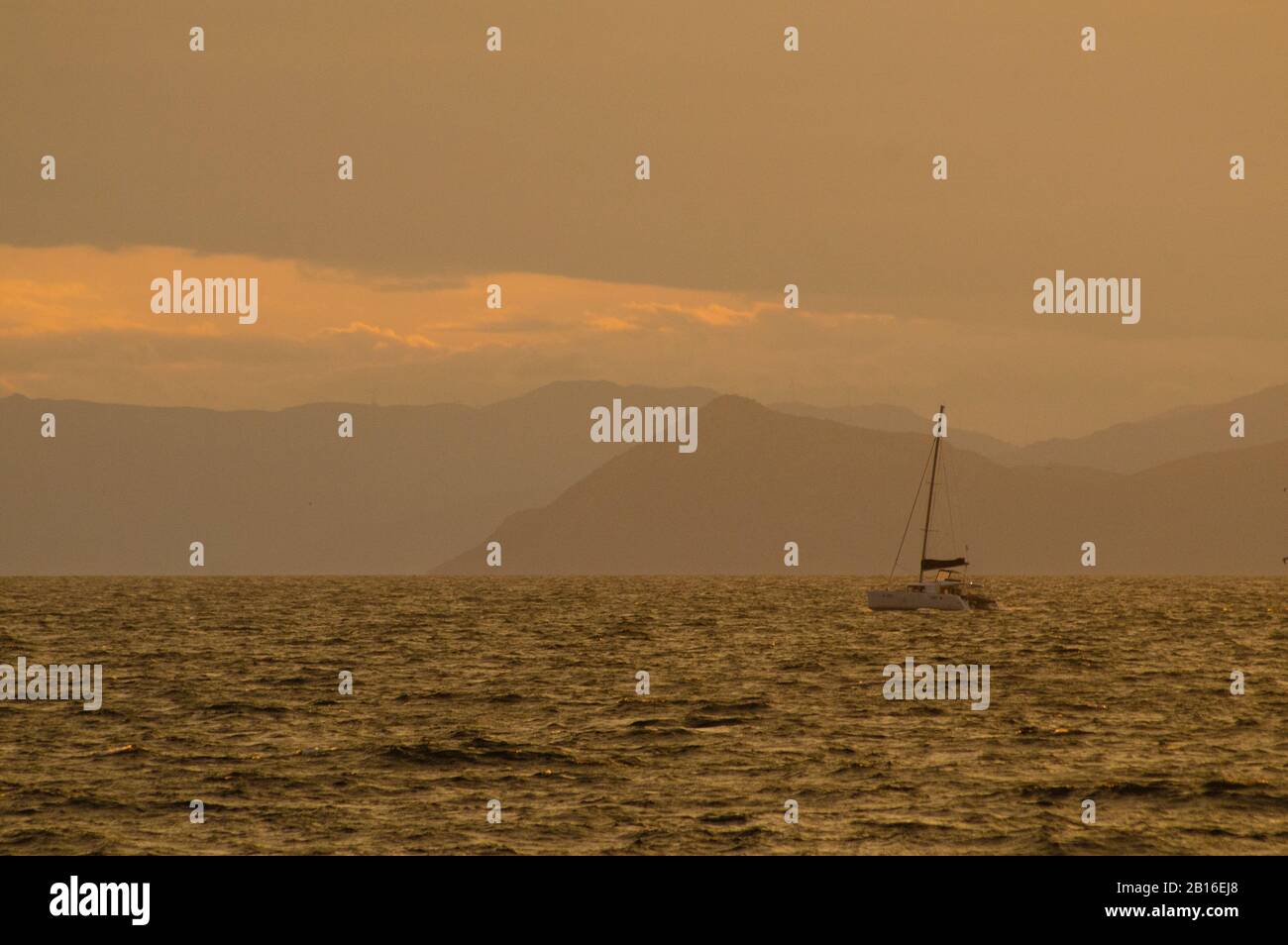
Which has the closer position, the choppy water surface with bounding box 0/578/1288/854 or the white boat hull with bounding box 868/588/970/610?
the choppy water surface with bounding box 0/578/1288/854

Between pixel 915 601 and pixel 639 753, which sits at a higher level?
pixel 915 601

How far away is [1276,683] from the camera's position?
59.4 metres

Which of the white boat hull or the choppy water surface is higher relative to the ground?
the white boat hull

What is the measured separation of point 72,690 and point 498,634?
132 feet

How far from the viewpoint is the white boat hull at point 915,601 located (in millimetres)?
118438

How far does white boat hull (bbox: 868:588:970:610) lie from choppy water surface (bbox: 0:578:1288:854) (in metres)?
38.1

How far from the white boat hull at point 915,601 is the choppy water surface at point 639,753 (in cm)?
3812

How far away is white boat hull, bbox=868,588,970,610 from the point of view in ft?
389

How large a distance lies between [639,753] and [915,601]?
279 feet

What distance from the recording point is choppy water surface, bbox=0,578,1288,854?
27.6m

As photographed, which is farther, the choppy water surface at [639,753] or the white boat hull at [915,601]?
the white boat hull at [915,601]

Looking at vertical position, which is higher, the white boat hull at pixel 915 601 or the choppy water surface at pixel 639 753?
the white boat hull at pixel 915 601

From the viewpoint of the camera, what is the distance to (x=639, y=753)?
3753 cm
